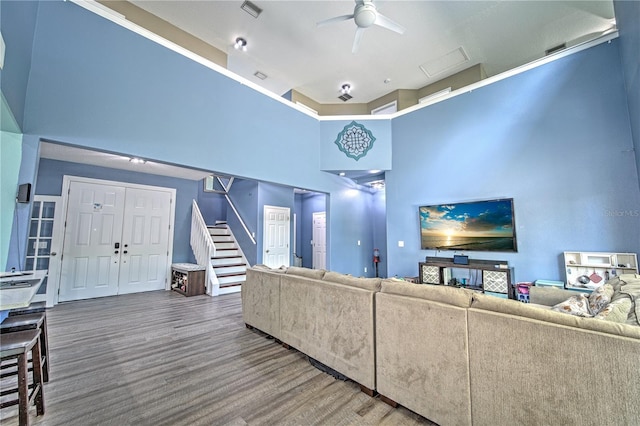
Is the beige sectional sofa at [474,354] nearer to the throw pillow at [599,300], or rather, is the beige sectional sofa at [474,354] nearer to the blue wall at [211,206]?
the throw pillow at [599,300]

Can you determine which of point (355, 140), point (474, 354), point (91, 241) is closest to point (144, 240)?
point (91, 241)

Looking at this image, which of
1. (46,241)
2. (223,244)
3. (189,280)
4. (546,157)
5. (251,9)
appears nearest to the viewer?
(546,157)

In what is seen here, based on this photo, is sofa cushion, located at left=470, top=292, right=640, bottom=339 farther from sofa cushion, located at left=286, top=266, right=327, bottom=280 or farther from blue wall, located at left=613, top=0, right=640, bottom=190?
blue wall, located at left=613, top=0, right=640, bottom=190

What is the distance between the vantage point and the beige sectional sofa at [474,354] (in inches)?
49.2

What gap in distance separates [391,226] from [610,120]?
3846 mm

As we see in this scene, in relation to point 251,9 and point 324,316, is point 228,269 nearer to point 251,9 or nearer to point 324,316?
point 324,316

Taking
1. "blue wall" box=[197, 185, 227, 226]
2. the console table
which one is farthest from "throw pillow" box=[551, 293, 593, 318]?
"blue wall" box=[197, 185, 227, 226]

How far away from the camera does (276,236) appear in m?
6.99

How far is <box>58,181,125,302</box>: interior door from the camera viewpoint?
5.05 meters

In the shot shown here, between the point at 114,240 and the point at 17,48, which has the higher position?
the point at 17,48

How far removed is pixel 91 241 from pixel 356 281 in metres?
5.96

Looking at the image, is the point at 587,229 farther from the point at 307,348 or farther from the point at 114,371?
the point at 114,371

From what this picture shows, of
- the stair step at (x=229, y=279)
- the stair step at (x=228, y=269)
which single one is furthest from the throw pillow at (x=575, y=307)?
the stair step at (x=229, y=279)

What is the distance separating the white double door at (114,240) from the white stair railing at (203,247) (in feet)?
1.81
